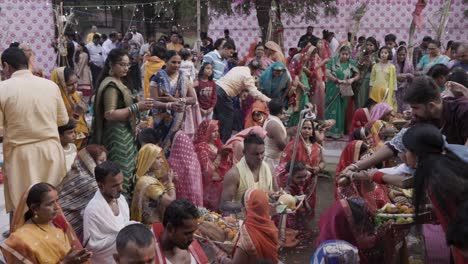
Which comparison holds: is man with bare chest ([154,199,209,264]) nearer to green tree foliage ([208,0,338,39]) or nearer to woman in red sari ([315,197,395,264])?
woman in red sari ([315,197,395,264])

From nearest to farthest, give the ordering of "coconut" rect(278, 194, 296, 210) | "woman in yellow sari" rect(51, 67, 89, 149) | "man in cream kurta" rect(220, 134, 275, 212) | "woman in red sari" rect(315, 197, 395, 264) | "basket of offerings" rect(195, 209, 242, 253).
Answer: "woman in red sari" rect(315, 197, 395, 264) → "basket of offerings" rect(195, 209, 242, 253) → "coconut" rect(278, 194, 296, 210) → "man in cream kurta" rect(220, 134, 275, 212) → "woman in yellow sari" rect(51, 67, 89, 149)

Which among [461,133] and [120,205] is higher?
[461,133]

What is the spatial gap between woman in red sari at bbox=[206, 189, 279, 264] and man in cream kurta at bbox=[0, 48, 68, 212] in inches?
67.0

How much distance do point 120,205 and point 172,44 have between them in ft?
32.4

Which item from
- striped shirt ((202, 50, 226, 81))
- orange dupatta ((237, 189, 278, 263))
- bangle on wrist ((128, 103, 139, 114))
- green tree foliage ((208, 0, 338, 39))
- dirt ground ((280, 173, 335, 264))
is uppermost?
green tree foliage ((208, 0, 338, 39))

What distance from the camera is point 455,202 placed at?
2.57 m

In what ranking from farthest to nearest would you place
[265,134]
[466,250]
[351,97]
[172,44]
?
[172,44], [351,97], [265,134], [466,250]

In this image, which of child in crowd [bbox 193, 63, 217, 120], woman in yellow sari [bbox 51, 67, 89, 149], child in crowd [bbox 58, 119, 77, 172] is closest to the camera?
child in crowd [bbox 58, 119, 77, 172]

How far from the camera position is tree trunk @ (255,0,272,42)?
13.3 m

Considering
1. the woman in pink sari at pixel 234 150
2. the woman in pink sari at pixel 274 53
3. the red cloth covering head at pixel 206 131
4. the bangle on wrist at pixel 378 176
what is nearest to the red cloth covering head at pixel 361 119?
the woman in pink sari at pixel 234 150

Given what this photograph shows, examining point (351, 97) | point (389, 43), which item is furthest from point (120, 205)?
point (389, 43)

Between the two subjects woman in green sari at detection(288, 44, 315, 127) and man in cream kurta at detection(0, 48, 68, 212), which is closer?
man in cream kurta at detection(0, 48, 68, 212)

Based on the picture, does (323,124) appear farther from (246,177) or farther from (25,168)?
(25,168)

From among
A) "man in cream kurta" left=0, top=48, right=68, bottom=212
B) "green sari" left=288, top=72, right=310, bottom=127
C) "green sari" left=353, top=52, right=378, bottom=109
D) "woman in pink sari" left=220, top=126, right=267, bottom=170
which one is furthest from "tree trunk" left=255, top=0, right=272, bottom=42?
"man in cream kurta" left=0, top=48, right=68, bottom=212
